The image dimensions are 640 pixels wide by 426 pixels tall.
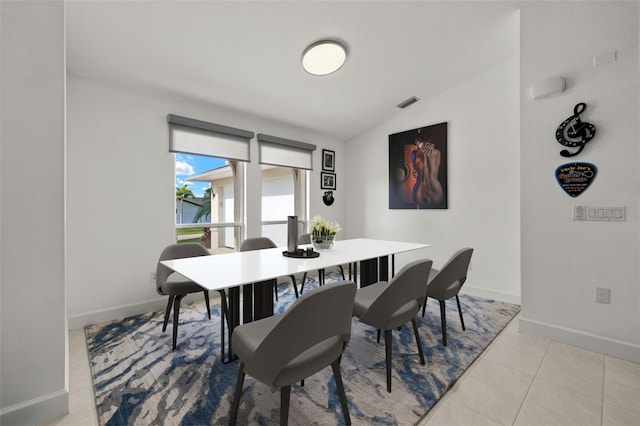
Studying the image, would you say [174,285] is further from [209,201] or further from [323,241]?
[209,201]

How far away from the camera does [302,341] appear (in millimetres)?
1103

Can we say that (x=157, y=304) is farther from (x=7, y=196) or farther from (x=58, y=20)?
(x=58, y=20)

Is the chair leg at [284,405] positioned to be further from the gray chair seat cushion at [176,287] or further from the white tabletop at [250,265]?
the gray chair seat cushion at [176,287]

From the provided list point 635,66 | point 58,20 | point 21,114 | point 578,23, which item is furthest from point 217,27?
point 635,66

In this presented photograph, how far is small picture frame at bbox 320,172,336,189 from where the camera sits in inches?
180

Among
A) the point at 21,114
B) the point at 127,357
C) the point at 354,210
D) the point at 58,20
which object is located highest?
the point at 58,20

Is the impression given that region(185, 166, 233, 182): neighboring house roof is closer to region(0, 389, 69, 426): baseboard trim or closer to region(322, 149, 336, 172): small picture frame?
region(322, 149, 336, 172): small picture frame

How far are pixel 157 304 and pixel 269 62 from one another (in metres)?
2.79

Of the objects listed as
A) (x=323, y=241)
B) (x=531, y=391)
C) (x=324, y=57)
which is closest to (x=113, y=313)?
(x=323, y=241)

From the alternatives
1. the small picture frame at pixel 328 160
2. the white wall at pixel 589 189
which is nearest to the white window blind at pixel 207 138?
the small picture frame at pixel 328 160

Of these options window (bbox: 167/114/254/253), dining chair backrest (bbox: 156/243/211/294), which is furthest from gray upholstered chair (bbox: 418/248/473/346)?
window (bbox: 167/114/254/253)

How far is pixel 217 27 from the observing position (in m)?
2.17

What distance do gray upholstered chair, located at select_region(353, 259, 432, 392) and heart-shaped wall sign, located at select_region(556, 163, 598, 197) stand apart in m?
1.52

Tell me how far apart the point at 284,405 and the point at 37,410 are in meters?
1.32
